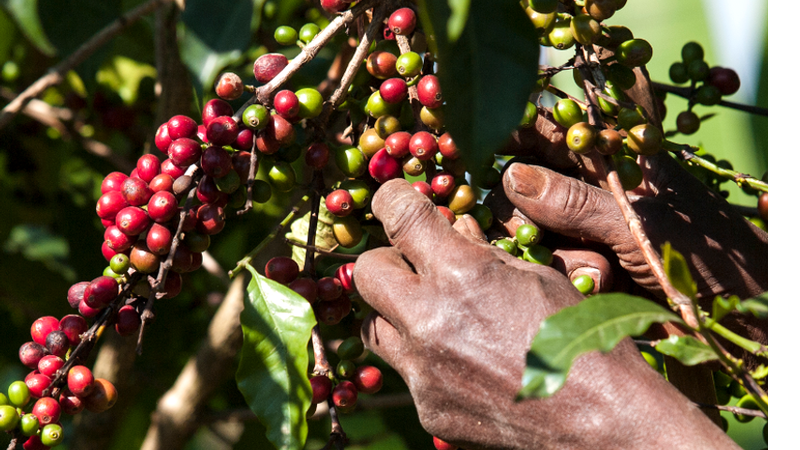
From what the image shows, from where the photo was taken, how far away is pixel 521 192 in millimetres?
1324

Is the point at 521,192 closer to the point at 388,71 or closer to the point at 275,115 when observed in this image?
the point at 388,71

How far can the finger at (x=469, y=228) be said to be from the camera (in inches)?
50.5

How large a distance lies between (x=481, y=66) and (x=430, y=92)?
391 millimetres

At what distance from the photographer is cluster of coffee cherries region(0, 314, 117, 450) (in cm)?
109

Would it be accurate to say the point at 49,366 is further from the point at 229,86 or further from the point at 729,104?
the point at 729,104

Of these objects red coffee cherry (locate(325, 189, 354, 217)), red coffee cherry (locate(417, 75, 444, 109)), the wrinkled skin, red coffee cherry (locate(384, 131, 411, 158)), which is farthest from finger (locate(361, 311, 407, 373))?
red coffee cherry (locate(417, 75, 444, 109))

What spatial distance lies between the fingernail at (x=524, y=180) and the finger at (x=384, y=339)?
15.7 inches

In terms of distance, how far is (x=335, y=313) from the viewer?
51.1 inches

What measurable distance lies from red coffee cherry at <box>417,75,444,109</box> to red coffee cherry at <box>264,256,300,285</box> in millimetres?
437

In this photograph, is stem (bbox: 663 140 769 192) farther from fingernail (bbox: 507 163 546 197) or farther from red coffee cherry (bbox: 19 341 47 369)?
red coffee cherry (bbox: 19 341 47 369)

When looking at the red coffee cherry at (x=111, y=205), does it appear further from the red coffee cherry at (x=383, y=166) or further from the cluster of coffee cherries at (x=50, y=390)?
the red coffee cherry at (x=383, y=166)

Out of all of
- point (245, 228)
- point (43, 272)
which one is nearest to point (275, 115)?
point (245, 228)

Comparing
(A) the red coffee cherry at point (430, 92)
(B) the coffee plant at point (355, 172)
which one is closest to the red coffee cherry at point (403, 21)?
(B) the coffee plant at point (355, 172)

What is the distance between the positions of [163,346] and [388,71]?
1.81 metres
